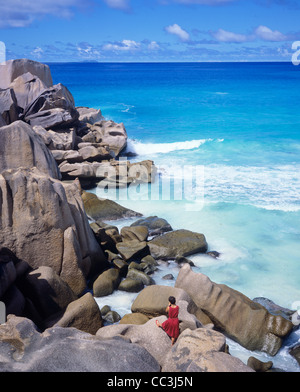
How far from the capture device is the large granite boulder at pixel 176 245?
12742 mm

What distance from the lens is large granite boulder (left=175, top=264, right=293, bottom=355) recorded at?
9.09 metres

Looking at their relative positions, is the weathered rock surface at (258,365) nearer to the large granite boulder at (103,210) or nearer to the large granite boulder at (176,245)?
the large granite boulder at (176,245)

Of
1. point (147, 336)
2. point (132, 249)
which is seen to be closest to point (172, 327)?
point (147, 336)

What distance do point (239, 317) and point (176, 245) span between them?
13.2 feet

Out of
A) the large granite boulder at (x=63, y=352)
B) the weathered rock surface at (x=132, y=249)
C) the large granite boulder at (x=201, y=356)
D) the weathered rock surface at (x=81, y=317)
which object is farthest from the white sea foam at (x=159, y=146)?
the large granite boulder at (x=63, y=352)

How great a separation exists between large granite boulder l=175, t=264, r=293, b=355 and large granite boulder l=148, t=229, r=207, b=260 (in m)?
3.01

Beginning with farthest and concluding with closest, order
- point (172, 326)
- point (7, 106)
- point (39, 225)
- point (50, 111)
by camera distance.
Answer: point (50, 111)
point (7, 106)
point (39, 225)
point (172, 326)

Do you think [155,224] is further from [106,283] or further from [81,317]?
[81,317]

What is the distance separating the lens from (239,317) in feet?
30.6

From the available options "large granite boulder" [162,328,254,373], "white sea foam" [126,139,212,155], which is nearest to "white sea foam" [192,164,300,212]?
"white sea foam" [126,139,212,155]

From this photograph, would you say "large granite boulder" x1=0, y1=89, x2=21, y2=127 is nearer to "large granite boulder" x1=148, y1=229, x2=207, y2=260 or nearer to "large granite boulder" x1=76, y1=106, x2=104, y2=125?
"large granite boulder" x1=76, y1=106, x2=104, y2=125
